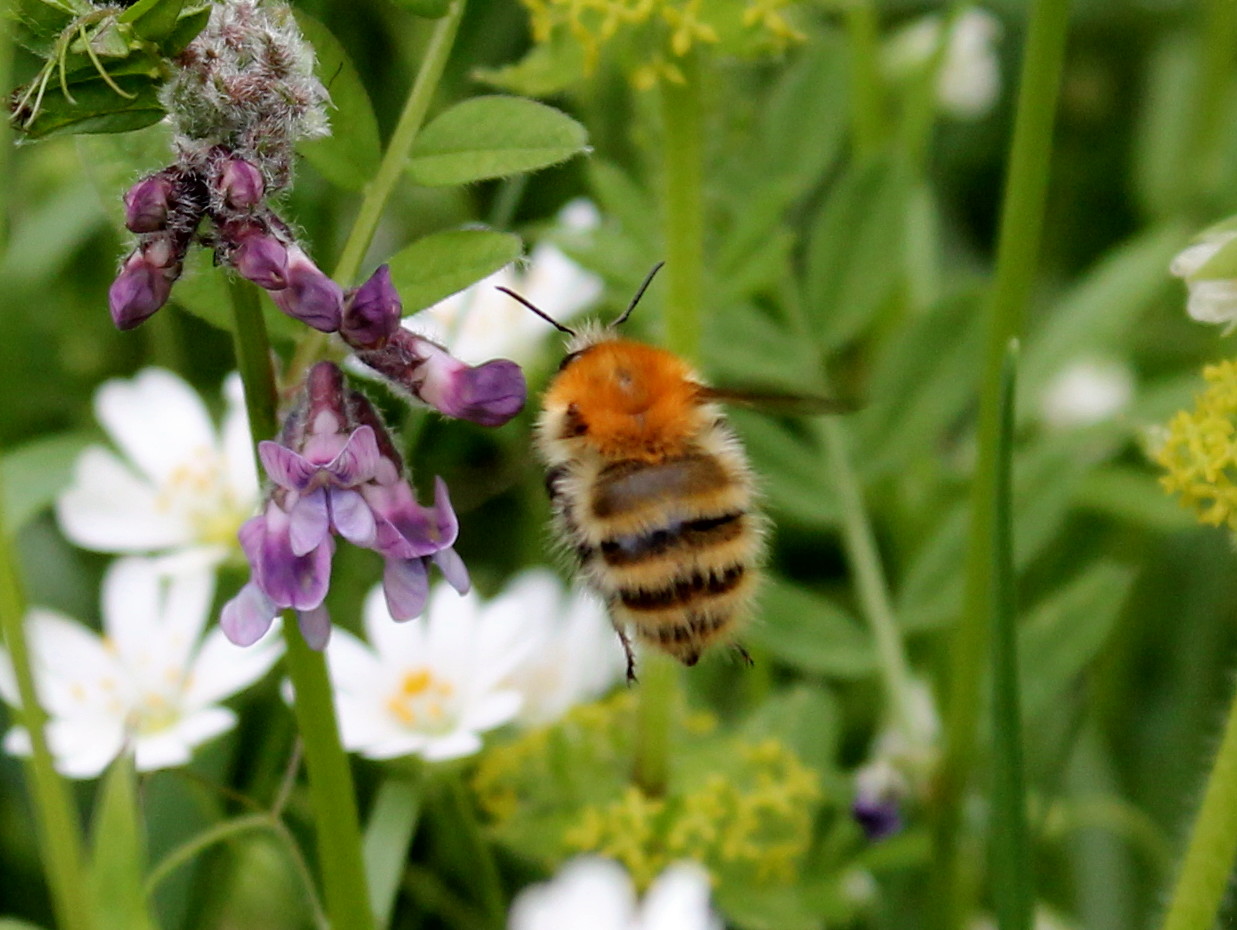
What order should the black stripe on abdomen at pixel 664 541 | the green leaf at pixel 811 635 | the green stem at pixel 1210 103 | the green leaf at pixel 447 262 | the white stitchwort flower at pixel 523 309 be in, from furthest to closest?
the green stem at pixel 1210 103 → the white stitchwort flower at pixel 523 309 → the green leaf at pixel 811 635 → the black stripe on abdomen at pixel 664 541 → the green leaf at pixel 447 262

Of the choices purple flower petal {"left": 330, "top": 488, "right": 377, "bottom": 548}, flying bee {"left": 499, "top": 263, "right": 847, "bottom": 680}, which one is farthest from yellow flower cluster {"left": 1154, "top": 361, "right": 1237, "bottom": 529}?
purple flower petal {"left": 330, "top": 488, "right": 377, "bottom": 548}

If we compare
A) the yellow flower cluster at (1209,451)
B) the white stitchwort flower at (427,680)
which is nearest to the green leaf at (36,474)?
the white stitchwort flower at (427,680)

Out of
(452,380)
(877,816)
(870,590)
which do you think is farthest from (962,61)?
(452,380)

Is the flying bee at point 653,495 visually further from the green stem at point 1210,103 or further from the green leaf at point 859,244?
the green stem at point 1210,103

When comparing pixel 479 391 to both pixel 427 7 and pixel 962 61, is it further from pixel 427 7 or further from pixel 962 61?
pixel 962 61

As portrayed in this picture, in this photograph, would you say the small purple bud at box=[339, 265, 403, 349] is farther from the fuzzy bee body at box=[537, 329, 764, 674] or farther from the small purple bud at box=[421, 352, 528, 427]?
the fuzzy bee body at box=[537, 329, 764, 674]
